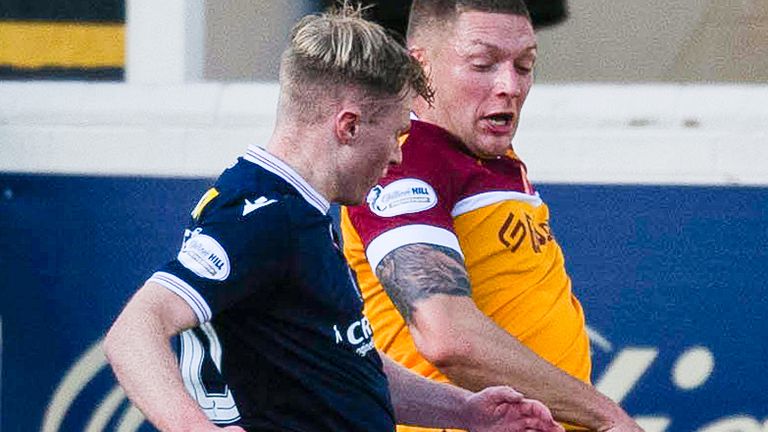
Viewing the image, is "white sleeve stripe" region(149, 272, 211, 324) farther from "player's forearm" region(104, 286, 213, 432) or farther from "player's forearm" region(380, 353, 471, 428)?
"player's forearm" region(380, 353, 471, 428)

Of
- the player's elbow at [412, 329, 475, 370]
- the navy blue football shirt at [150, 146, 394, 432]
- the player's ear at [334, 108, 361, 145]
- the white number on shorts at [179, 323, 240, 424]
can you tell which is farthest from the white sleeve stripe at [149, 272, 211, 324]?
the player's elbow at [412, 329, 475, 370]

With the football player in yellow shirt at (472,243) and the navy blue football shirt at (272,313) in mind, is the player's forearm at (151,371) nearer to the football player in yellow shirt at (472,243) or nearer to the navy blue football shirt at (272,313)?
the navy blue football shirt at (272,313)

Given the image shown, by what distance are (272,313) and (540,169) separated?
2024 millimetres

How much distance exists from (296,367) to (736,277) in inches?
82.7

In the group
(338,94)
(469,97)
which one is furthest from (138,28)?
(338,94)

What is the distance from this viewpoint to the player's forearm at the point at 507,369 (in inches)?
128

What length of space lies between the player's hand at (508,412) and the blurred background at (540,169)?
5.28 feet

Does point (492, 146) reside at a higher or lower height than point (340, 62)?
lower

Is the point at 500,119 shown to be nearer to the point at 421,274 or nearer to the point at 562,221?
the point at 421,274

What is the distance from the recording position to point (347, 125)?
278cm

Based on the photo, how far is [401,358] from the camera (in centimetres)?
350

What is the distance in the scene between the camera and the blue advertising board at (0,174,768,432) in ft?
14.9

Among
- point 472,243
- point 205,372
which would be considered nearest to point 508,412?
point 472,243

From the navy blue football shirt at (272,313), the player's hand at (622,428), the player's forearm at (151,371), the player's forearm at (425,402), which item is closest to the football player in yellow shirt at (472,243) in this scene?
the player's hand at (622,428)
